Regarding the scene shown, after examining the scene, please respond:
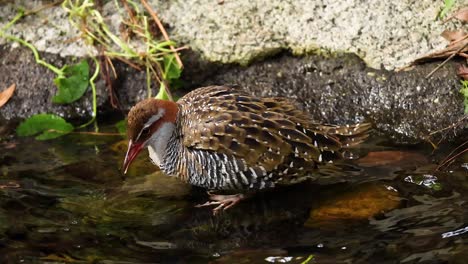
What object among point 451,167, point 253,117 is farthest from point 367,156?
point 253,117

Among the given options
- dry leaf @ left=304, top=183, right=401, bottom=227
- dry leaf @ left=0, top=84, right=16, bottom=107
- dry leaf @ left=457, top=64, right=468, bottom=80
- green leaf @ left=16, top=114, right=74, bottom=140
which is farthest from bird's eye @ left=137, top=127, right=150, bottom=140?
dry leaf @ left=457, top=64, right=468, bottom=80

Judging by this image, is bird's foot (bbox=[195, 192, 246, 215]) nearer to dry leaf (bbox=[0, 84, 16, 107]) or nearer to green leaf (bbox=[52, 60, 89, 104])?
green leaf (bbox=[52, 60, 89, 104])

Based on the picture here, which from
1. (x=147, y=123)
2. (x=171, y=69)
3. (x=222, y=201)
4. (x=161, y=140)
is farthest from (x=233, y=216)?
(x=171, y=69)

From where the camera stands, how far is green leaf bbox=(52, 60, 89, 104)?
641cm

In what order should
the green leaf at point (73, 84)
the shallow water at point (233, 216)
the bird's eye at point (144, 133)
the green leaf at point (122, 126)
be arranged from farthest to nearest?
the green leaf at point (73, 84)
the green leaf at point (122, 126)
the bird's eye at point (144, 133)
the shallow water at point (233, 216)

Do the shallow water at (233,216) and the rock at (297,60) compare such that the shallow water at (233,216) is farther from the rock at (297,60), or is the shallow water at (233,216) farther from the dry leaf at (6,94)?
the dry leaf at (6,94)

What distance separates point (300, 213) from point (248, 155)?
0.46 metres

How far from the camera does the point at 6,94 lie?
6527 millimetres

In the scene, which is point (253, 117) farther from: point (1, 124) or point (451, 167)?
point (1, 124)

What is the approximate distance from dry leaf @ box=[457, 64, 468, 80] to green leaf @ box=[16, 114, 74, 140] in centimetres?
279

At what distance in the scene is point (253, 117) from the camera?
508 cm

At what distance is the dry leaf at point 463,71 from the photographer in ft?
18.9

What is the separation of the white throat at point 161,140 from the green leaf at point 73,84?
1.38 m

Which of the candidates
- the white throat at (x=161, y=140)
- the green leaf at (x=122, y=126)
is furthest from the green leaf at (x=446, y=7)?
the green leaf at (x=122, y=126)
